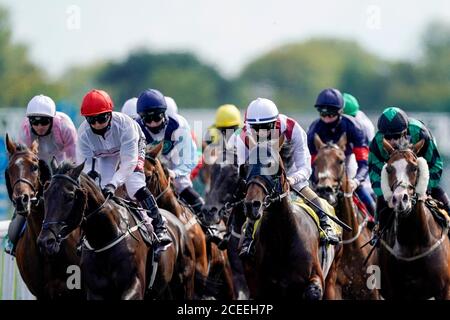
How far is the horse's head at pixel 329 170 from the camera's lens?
1294cm

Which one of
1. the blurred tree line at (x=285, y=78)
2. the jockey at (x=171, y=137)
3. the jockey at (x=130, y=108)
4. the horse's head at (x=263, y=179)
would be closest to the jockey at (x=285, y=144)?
the horse's head at (x=263, y=179)

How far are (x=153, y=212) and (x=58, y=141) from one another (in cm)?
137

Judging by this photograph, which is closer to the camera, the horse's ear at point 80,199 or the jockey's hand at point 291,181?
the horse's ear at point 80,199

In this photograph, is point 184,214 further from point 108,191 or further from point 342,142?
point 108,191

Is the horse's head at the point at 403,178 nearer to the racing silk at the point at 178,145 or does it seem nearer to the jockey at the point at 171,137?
the jockey at the point at 171,137

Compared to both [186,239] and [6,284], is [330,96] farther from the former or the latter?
[6,284]

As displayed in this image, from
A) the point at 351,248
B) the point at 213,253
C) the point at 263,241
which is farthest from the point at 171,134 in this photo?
the point at 263,241

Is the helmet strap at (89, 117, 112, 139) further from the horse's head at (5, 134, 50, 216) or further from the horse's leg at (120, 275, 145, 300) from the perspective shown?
the horse's leg at (120, 275, 145, 300)

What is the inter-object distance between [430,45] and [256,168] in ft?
240

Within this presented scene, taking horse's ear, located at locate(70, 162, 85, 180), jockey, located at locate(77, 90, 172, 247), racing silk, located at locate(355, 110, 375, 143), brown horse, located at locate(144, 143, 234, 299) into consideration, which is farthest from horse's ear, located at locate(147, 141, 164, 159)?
racing silk, located at locate(355, 110, 375, 143)

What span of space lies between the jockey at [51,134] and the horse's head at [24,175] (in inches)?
23.0

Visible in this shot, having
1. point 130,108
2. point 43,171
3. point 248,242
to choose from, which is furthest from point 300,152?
point 130,108

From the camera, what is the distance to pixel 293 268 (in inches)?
430

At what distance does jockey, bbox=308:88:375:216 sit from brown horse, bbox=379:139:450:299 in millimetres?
2591
